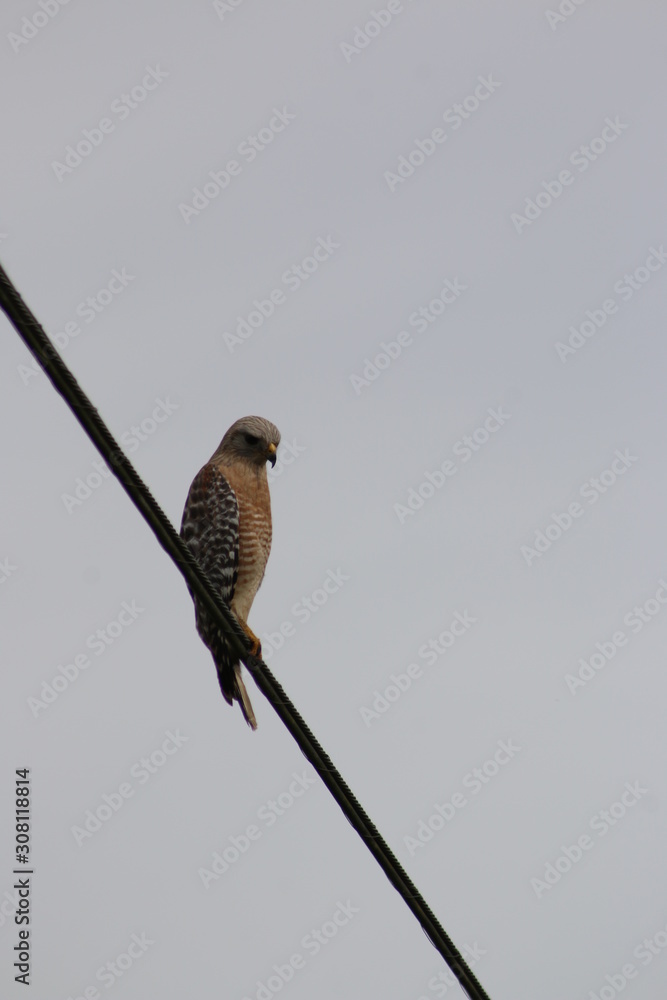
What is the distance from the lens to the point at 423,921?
538 centimetres

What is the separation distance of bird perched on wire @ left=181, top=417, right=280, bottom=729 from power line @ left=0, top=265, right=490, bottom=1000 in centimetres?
315

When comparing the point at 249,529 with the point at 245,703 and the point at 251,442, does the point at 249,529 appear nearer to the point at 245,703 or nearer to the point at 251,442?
the point at 251,442

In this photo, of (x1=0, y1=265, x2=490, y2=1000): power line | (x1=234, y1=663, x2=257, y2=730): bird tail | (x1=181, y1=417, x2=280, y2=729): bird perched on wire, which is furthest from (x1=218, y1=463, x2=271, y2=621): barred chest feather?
(x1=0, y1=265, x2=490, y2=1000): power line

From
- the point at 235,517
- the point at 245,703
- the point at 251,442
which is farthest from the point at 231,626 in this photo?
the point at 251,442

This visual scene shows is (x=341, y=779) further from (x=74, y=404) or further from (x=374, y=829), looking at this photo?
(x=74, y=404)

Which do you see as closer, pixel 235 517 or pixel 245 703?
pixel 245 703

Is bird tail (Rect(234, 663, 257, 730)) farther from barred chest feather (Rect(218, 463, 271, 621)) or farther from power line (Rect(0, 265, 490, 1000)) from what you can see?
power line (Rect(0, 265, 490, 1000))

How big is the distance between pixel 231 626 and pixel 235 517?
347 centimetres

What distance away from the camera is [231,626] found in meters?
5.47

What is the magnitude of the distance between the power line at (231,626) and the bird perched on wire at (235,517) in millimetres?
3153

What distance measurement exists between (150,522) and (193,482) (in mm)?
4445

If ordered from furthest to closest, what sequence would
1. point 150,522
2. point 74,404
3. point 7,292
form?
1. point 150,522
2. point 74,404
3. point 7,292

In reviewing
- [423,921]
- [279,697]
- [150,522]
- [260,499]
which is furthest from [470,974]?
[260,499]

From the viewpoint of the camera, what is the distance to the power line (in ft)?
13.9
